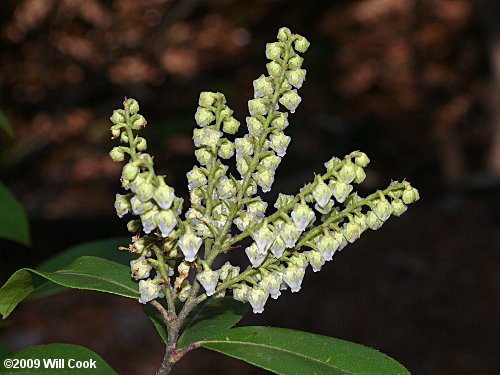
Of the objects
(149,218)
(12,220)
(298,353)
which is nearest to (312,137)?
(12,220)

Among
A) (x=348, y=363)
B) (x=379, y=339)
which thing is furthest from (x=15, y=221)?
(x=379, y=339)

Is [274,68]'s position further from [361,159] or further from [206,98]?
[361,159]

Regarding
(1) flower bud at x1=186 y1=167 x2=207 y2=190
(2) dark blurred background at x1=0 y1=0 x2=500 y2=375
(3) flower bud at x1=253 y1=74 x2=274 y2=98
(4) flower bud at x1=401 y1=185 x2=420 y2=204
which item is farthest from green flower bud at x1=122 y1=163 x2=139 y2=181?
(2) dark blurred background at x1=0 y1=0 x2=500 y2=375

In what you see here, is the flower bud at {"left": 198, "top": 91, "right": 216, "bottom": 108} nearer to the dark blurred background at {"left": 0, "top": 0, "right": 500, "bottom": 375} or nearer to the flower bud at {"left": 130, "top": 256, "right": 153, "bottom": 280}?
the flower bud at {"left": 130, "top": 256, "right": 153, "bottom": 280}

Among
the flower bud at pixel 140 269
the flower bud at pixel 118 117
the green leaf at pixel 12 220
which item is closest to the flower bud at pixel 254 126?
the flower bud at pixel 118 117

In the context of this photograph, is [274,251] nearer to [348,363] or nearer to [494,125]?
[348,363]

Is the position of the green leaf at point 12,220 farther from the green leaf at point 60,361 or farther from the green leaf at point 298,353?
the green leaf at point 298,353
